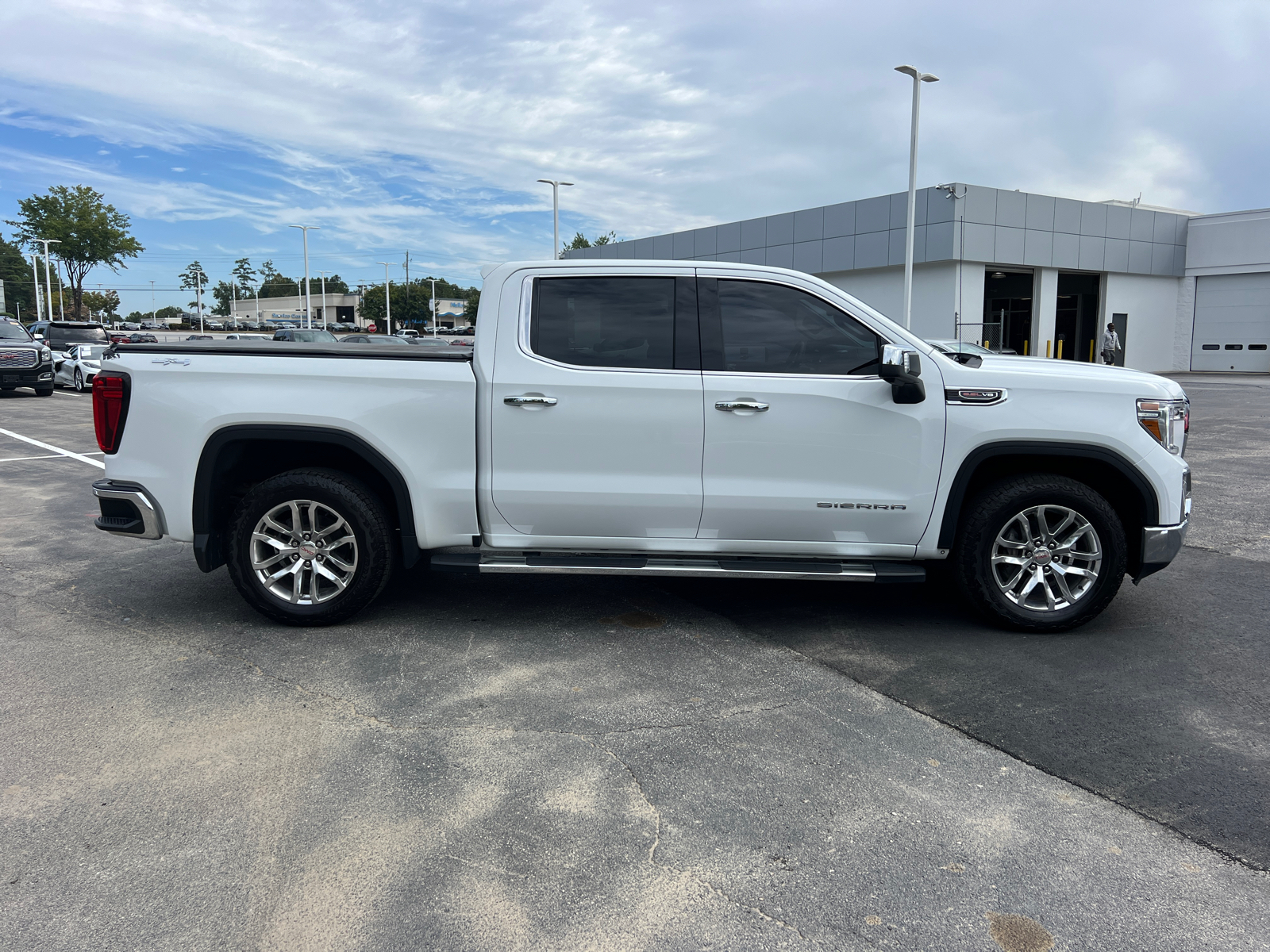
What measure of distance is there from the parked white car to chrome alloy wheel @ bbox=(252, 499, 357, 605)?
24.6 meters

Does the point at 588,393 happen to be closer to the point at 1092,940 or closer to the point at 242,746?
the point at 242,746

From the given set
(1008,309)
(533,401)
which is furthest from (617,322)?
(1008,309)

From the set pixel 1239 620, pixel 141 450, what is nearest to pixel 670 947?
pixel 141 450

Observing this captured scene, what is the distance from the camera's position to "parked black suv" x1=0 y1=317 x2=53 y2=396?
22797 mm

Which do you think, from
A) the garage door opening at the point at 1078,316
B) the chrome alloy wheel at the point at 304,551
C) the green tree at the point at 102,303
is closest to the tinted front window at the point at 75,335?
the chrome alloy wheel at the point at 304,551

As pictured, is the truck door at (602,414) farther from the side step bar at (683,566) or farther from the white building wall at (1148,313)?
the white building wall at (1148,313)

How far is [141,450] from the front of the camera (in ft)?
16.4

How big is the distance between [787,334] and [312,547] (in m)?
2.86

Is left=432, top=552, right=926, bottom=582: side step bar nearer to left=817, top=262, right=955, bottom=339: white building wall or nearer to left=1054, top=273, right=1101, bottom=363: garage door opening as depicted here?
left=817, top=262, right=955, bottom=339: white building wall

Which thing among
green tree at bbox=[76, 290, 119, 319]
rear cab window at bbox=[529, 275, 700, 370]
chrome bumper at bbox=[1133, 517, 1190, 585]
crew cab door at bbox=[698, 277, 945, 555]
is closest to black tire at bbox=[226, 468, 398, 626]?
rear cab window at bbox=[529, 275, 700, 370]

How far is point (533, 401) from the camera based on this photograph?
190 inches

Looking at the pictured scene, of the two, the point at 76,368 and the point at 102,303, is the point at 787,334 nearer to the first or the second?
the point at 76,368

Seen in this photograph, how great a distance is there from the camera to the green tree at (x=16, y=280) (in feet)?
388

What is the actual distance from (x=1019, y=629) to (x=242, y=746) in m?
3.98
